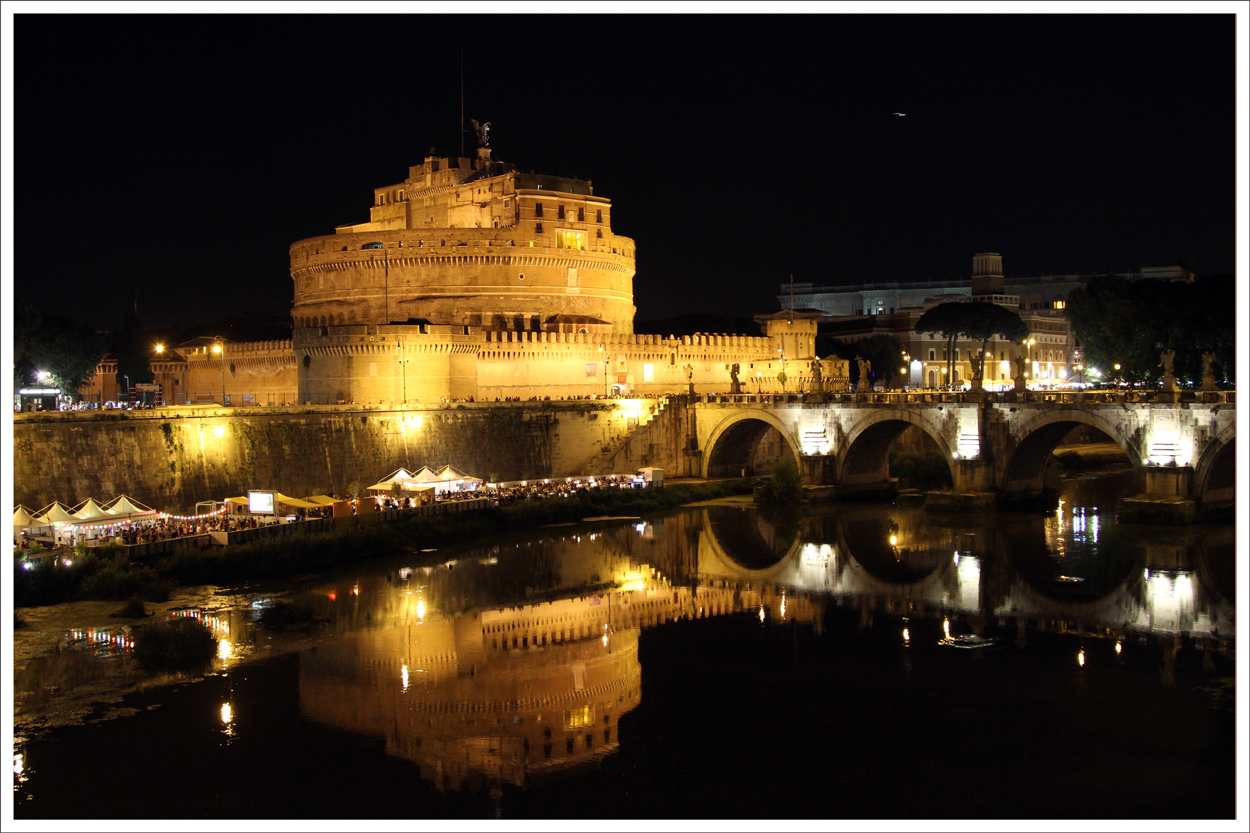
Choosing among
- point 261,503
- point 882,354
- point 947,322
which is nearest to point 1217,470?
point 261,503

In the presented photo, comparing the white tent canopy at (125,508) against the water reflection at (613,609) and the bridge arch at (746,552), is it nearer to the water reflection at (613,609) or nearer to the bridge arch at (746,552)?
the water reflection at (613,609)

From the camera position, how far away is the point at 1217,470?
109 feet

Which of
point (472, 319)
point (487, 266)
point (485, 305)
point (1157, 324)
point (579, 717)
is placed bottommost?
point (579, 717)

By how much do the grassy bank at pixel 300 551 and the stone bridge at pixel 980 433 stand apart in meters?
5.58

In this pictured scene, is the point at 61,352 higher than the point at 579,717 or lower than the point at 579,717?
higher

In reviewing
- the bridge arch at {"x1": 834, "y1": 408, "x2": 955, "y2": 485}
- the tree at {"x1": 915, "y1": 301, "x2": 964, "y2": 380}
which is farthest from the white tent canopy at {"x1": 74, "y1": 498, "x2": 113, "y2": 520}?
the tree at {"x1": 915, "y1": 301, "x2": 964, "y2": 380}

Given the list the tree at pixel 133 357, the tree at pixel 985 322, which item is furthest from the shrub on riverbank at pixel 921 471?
the tree at pixel 133 357

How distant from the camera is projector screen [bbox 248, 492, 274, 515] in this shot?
33.3 m

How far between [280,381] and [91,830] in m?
42.1

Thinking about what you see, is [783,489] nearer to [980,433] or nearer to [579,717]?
[980,433]

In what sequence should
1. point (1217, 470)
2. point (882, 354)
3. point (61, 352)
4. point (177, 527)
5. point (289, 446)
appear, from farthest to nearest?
point (882, 354)
point (61, 352)
point (289, 446)
point (1217, 470)
point (177, 527)

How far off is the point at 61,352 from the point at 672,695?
3531 centimetres

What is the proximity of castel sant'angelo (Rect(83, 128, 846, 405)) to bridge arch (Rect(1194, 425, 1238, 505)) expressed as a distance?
2255cm

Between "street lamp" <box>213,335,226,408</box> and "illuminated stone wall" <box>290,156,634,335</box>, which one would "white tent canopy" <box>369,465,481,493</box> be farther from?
"street lamp" <box>213,335,226,408</box>
